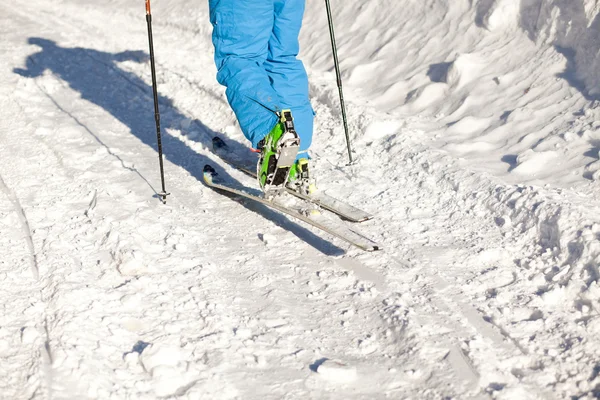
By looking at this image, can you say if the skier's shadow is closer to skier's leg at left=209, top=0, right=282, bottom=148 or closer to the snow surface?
the snow surface

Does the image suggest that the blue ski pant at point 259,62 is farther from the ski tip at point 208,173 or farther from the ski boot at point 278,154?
the ski tip at point 208,173

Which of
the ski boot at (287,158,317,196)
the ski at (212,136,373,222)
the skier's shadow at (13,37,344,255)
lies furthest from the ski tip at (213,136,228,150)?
the ski boot at (287,158,317,196)

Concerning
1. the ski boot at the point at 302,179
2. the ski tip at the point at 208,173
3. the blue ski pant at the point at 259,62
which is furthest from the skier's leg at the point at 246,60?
the ski tip at the point at 208,173

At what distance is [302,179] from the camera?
5.34 metres

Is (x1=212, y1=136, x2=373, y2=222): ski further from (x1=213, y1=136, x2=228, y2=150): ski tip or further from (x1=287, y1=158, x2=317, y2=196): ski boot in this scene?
(x1=213, y1=136, x2=228, y2=150): ski tip

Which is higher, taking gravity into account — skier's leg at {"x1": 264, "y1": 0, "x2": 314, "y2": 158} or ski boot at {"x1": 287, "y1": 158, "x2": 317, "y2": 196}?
skier's leg at {"x1": 264, "y1": 0, "x2": 314, "y2": 158}

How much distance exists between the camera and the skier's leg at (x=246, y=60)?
5.18 m

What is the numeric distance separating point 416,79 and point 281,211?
300 cm

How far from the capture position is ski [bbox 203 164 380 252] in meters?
4.57

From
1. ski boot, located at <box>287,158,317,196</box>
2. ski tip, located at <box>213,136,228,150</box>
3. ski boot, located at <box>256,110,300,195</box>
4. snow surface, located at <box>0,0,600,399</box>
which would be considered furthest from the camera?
ski tip, located at <box>213,136,228,150</box>

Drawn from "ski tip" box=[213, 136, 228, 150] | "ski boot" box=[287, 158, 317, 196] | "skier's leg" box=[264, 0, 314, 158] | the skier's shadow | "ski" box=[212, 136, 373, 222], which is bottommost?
the skier's shadow

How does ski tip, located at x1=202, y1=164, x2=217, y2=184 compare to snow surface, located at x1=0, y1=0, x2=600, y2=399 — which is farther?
ski tip, located at x1=202, y1=164, x2=217, y2=184

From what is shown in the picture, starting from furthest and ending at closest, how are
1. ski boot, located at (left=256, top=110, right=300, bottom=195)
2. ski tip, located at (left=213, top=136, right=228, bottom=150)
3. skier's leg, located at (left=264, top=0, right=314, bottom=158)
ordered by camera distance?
1. ski tip, located at (left=213, top=136, right=228, bottom=150)
2. skier's leg, located at (left=264, top=0, right=314, bottom=158)
3. ski boot, located at (left=256, top=110, right=300, bottom=195)

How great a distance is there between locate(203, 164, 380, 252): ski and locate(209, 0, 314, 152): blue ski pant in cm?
45
